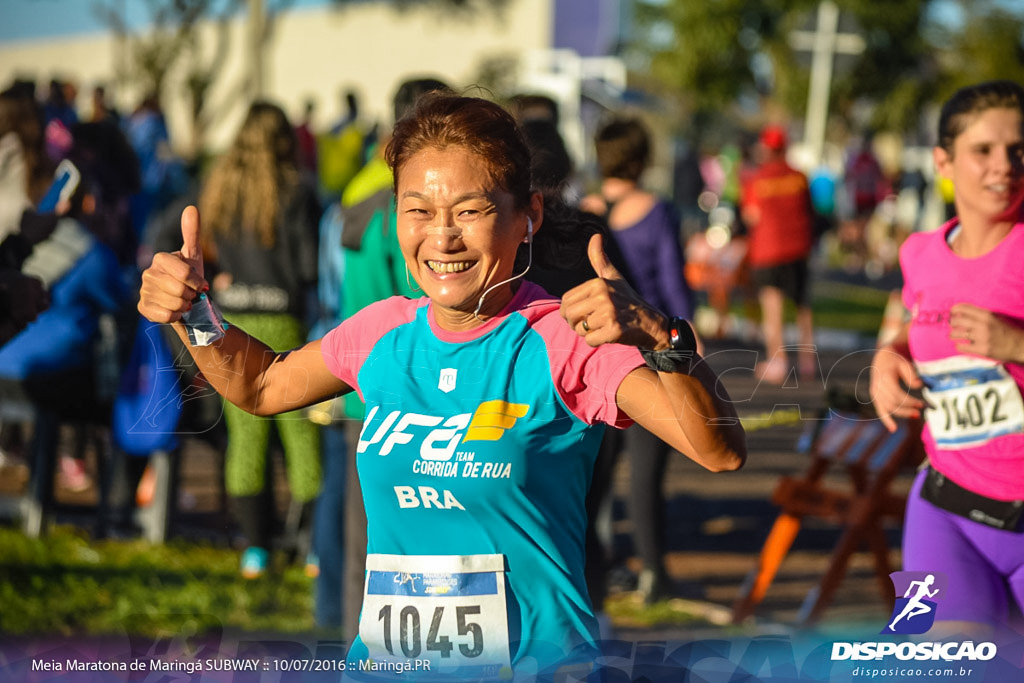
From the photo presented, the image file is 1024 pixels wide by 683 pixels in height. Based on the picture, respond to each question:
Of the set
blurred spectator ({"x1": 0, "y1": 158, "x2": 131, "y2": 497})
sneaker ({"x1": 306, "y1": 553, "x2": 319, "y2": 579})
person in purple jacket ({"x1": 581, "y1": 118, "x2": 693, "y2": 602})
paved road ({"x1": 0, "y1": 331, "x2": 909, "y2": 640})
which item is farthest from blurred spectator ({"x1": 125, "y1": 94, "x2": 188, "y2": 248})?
person in purple jacket ({"x1": 581, "y1": 118, "x2": 693, "y2": 602})

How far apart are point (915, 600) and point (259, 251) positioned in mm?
3229

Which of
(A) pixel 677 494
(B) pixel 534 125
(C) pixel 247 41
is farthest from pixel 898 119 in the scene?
(B) pixel 534 125

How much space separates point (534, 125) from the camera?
4.29 m

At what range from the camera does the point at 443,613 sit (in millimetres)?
2352

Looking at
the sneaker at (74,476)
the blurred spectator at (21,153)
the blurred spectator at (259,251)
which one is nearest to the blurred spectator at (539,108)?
the blurred spectator at (259,251)

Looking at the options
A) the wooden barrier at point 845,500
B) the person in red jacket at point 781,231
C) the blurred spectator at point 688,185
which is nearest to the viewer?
the wooden barrier at point 845,500

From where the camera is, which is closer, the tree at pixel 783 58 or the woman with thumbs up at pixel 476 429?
the woman with thumbs up at pixel 476 429

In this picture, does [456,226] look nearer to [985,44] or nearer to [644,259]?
[644,259]

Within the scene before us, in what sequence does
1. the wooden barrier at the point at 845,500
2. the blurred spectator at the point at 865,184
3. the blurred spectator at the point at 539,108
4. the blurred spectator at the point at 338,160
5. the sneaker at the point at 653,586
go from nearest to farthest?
the blurred spectator at the point at 539,108 < the wooden barrier at the point at 845,500 < the sneaker at the point at 653,586 < the blurred spectator at the point at 338,160 < the blurred spectator at the point at 865,184

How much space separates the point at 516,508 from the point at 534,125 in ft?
7.30

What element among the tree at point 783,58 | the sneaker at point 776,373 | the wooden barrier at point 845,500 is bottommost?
the wooden barrier at point 845,500

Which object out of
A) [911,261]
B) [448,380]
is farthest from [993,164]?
[448,380]

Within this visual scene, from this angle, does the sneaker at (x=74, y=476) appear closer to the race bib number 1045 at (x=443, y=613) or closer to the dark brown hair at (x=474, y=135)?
the race bib number 1045 at (x=443, y=613)

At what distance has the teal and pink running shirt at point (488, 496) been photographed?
2320 millimetres
